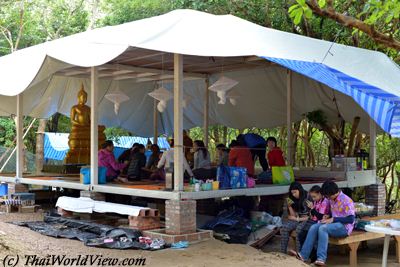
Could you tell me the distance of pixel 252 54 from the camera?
698 centimetres

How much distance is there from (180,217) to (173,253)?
697mm

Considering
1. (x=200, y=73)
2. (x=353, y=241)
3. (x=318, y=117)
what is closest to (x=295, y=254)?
(x=353, y=241)

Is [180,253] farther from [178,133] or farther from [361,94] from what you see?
[361,94]

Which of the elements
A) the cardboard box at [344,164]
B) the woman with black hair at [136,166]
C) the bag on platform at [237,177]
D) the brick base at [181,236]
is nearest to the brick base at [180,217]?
the brick base at [181,236]

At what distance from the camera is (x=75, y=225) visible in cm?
846

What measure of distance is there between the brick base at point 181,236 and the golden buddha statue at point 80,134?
556 cm

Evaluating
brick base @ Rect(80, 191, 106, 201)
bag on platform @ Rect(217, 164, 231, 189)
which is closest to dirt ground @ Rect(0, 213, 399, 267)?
bag on platform @ Rect(217, 164, 231, 189)

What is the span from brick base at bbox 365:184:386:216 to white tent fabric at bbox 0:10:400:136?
1.83 m

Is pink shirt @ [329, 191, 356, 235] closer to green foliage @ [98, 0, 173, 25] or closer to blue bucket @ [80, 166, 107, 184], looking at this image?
blue bucket @ [80, 166, 107, 184]

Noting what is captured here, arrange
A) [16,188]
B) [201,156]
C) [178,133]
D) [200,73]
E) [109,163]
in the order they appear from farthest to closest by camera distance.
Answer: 1. [200,73]
2. [16,188]
3. [201,156]
4. [109,163]
5. [178,133]

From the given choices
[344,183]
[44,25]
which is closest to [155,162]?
[344,183]

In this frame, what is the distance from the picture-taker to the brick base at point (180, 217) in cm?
736

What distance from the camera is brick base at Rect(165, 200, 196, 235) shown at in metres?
7.36

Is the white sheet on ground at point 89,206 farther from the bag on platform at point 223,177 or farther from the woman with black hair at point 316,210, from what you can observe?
the woman with black hair at point 316,210
